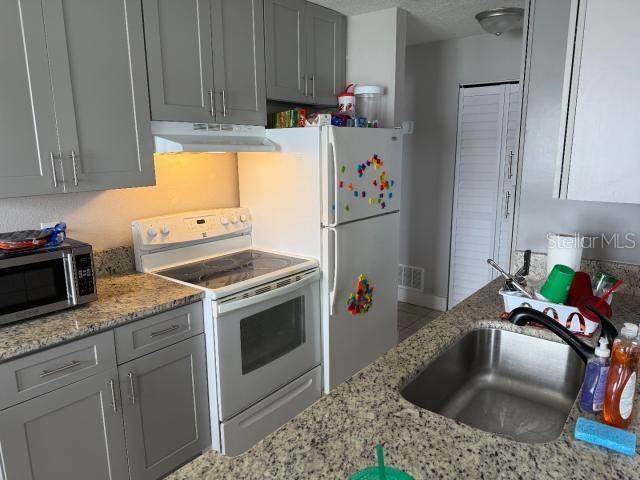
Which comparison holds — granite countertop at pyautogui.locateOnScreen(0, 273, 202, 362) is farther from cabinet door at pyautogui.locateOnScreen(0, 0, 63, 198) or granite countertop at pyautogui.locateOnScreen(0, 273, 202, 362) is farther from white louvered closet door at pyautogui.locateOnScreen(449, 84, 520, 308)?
white louvered closet door at pyautogui.locateOnScreen(449, 84, 520, 308)

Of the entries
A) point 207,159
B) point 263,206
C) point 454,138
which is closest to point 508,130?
point 454,138

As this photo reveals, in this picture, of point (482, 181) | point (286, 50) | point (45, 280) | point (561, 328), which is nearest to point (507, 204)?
point (482, 181)

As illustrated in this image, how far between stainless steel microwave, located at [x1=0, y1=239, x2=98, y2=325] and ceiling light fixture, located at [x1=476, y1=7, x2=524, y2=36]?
106 inches

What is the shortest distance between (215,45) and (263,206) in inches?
36.6

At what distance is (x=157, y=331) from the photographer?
1.95 meters

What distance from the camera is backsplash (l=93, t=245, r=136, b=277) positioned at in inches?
90.9

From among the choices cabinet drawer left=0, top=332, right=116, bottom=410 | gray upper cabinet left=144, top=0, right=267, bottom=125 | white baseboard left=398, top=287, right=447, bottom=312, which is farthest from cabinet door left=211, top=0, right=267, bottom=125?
white baseboard left=398, top=287, right=447, bottom=312

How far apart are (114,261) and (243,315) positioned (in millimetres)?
749

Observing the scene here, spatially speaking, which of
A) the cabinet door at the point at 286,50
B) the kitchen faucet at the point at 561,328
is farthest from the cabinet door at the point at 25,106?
the kitchen faucet at the point at 561,328

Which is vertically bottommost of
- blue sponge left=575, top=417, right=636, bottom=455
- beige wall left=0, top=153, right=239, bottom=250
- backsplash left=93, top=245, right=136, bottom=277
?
blue sponge left=575, top=417, right=636, bottom=455

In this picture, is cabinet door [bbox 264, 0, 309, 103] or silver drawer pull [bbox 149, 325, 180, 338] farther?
cabinet door [bbox 264, 0, 309, 103]

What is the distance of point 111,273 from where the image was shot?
2.36 metres

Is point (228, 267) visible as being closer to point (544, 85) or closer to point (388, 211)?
point (388, 211)

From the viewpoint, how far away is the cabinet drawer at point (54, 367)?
1530 mm
